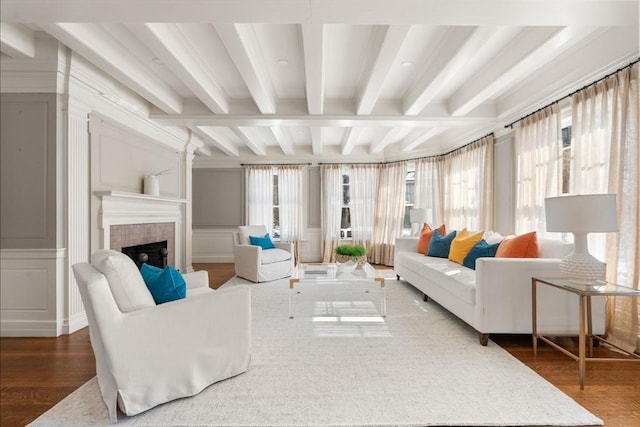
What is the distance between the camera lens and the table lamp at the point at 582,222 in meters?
2.19

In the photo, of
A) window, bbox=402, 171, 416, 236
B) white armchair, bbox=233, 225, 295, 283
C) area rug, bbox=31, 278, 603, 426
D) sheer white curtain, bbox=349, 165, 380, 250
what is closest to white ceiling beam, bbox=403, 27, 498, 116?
area rug, bbox=31, 278, 603, 426

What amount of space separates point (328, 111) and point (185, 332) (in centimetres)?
339

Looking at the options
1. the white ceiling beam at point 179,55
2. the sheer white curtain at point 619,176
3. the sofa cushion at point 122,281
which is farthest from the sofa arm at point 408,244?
the sofa cushion at point 122,281

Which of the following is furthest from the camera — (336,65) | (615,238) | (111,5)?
(336,65)

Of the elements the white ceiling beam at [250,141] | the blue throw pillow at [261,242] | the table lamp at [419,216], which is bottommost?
the blue throw pillow at [261,242]

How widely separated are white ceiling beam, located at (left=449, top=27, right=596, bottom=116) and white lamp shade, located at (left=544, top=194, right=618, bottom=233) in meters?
1.38

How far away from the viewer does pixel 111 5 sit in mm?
2066

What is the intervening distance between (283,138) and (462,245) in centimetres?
364

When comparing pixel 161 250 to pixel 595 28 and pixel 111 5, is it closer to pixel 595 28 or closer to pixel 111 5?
pixel 111 5

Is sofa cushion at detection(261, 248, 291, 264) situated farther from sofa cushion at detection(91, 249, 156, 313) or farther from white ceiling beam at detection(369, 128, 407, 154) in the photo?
sofa cushion at detection(91, 249, 156, 313)

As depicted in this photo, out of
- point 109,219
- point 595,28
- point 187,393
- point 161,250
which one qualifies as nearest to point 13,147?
point 109,219

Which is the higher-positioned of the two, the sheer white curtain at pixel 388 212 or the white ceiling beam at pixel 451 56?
the white ceiling beam at pixel 451 56

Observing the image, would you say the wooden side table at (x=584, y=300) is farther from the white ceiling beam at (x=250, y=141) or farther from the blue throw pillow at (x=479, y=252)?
the white ceiling beam at (x=250, y=141)

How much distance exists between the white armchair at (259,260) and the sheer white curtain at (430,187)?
2873mm
